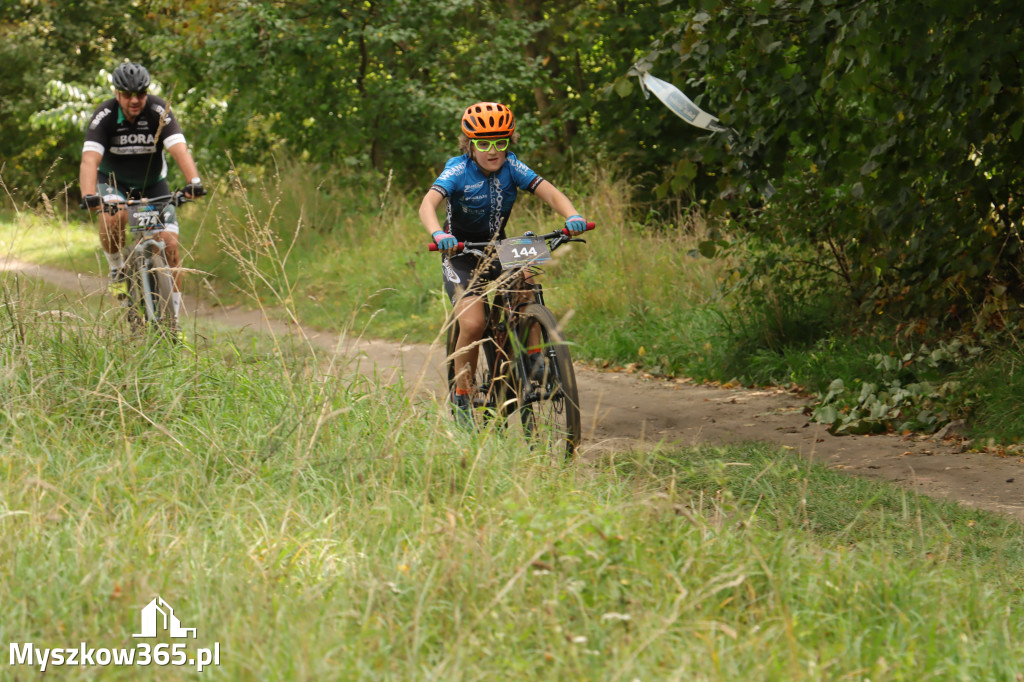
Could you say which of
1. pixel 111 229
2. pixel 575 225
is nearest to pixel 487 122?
pixel 575 225

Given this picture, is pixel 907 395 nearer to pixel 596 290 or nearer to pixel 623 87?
pixel 623 87

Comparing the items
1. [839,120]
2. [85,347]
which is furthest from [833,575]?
[839,120]

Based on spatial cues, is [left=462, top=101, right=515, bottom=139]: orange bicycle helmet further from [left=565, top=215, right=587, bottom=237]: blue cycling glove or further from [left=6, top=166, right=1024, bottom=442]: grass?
[left=6, top=166, right=1024, bottom=442]: grass

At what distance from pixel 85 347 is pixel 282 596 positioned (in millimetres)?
2475

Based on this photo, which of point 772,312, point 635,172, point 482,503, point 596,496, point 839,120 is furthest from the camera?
point 635,172

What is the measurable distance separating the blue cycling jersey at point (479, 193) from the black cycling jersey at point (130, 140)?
2.43 meters

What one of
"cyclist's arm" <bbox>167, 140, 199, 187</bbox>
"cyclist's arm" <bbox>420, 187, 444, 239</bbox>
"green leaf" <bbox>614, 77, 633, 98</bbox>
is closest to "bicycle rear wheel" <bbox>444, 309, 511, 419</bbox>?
"cyclist's arm" <bbox>420, 187, 444, 239</bbox>

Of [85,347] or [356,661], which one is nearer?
[356,661]

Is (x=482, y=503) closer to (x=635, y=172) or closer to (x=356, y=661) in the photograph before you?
(x=356, y=661)

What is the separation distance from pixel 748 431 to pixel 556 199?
79.9 inches

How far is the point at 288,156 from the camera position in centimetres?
1636

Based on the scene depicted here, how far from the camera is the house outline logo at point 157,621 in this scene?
9.12 feet


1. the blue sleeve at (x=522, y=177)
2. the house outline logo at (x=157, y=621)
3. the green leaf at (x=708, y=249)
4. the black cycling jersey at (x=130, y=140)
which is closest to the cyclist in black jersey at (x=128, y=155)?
the black cycling jersey at (x=130, y=140)

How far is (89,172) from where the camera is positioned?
718 cm
